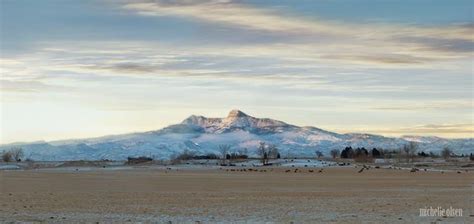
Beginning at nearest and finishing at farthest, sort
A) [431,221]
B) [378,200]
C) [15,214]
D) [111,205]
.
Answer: [431,221]
[15,214]
[111,205]
[378,200]

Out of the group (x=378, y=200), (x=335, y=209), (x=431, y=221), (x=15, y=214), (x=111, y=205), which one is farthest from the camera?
(x=378, y=200)

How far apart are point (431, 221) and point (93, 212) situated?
15.1m

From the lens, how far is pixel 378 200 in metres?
42.8

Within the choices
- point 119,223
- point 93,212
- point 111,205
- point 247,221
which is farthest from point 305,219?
point 111,205

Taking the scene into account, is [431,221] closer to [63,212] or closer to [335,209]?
[335,209]

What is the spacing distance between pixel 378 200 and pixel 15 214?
20271 millimetres

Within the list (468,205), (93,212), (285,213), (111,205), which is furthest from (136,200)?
(468,205)

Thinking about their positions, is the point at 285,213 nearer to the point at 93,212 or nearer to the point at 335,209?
the point at 335,209

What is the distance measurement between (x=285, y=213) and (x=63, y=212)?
10205mm

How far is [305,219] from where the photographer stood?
3091 cm

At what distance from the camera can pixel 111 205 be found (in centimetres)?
3919

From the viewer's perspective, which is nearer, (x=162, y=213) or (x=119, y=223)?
(x=119, y=223)

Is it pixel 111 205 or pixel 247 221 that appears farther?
pixel 111 205

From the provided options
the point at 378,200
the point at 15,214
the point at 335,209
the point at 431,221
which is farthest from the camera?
the point at 378,200
